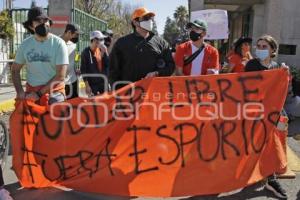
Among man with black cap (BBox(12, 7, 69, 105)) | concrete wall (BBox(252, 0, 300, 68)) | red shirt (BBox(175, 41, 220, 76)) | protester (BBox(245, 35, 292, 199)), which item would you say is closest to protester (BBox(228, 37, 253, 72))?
red shirt (BBox(175, 41, 220, 76))

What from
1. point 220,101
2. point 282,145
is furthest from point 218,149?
point 282,145

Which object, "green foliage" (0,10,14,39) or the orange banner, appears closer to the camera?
the orange banner

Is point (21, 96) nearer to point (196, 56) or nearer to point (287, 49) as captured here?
point (196, 56)

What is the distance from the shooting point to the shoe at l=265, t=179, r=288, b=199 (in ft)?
14.6

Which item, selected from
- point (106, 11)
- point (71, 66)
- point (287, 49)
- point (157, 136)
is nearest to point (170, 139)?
point (157, 136)

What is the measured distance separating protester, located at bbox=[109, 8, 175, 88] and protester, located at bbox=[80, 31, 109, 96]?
2021 millimetres

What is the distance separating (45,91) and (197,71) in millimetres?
1785

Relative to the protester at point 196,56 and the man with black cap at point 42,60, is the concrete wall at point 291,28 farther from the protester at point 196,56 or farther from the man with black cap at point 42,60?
the man with black cap at point 42,60

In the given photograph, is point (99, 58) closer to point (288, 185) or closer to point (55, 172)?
point (55, 172)

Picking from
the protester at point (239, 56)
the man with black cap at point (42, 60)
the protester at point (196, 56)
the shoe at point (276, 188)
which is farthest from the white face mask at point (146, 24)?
the shoe at point (276, 188)

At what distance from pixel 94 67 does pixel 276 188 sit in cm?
365

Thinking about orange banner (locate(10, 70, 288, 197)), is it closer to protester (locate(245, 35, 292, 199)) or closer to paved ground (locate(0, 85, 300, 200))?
paved ground (locate(0, 85, 300, 200))

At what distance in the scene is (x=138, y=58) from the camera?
185 inches

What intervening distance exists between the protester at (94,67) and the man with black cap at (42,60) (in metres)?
2.16
